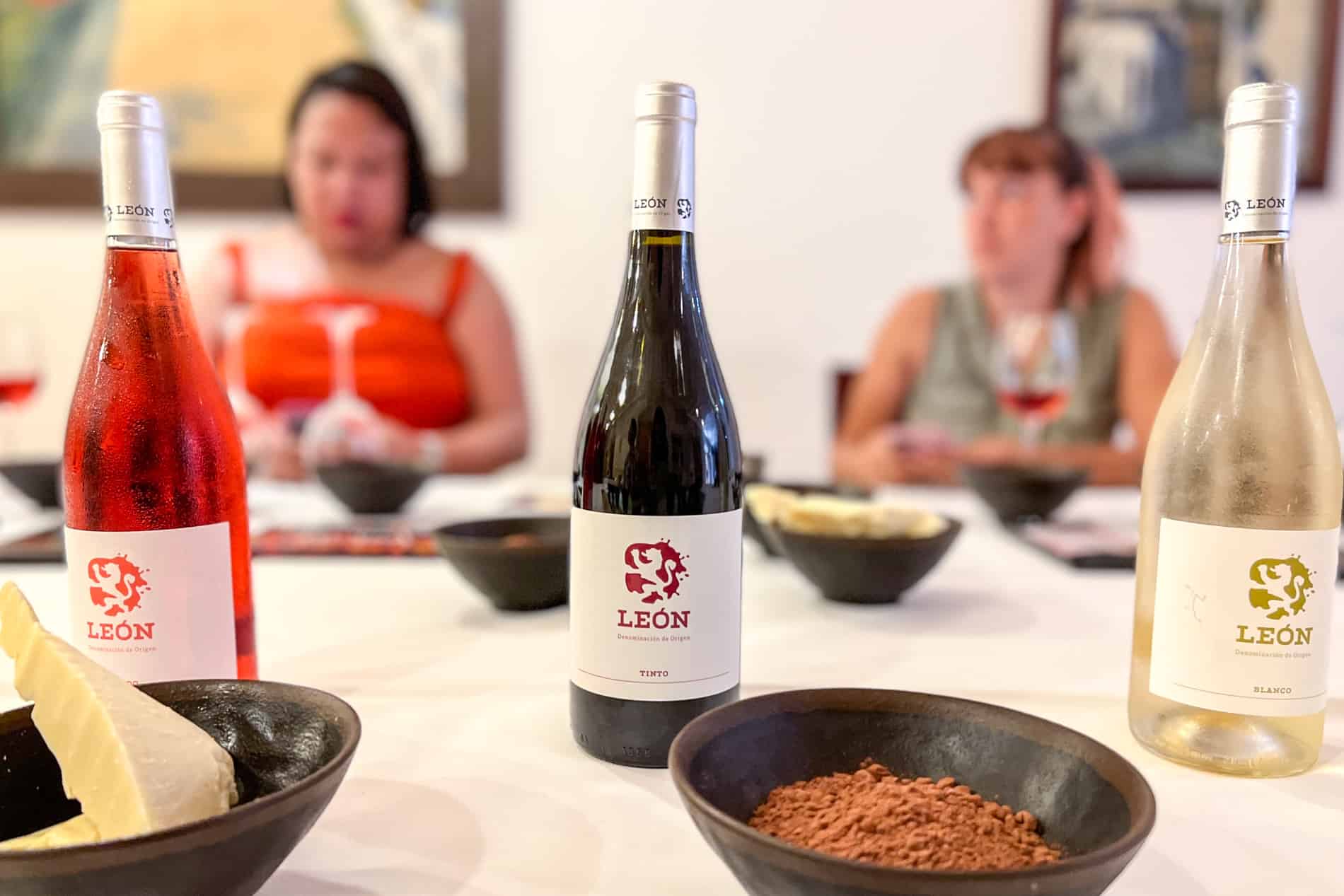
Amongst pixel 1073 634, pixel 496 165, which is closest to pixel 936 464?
Answer: pixel 1073 634

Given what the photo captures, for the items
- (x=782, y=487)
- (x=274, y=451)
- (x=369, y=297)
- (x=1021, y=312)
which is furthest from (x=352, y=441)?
(x=1021, y=312)

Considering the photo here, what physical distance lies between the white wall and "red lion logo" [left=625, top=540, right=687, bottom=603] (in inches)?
77.2

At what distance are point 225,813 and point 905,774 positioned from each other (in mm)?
278

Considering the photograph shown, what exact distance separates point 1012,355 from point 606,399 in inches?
37.4

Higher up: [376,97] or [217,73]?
[217,73]

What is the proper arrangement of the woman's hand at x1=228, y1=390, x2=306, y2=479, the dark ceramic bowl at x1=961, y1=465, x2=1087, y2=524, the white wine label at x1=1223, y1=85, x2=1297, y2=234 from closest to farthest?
the white wine label at x1=1223, y1=85, x2=1297, y2=234
the dark ceramic bowl at x1=961, y1=465, x2=1087, y2=524
the woman's hand at x1=228, y1=390, x2=306, y2=479

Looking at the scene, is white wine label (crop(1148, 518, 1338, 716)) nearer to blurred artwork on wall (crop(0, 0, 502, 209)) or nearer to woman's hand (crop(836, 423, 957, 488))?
woman's hand (crop(836, 423, 957, 488))

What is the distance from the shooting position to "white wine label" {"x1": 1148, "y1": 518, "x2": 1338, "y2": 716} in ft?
1.46

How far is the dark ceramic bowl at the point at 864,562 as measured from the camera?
0.73 m

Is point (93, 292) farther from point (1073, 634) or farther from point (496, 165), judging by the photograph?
point (1073, 634)

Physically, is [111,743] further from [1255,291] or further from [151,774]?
[1255,291]

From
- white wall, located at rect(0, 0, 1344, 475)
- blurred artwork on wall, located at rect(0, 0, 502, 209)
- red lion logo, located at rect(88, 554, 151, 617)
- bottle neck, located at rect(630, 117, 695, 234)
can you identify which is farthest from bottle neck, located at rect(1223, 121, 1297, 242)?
blurred artwork on wall, located at rect(0, 0, 502, 209)

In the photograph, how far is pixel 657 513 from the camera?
1.50 ft

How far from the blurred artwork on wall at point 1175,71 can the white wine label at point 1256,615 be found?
87.0 inches
